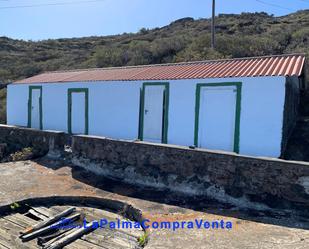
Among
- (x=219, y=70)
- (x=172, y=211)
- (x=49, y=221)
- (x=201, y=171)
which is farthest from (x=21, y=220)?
(x=219, y=70)

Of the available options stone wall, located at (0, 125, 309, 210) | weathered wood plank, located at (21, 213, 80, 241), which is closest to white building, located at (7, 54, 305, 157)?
stone wall, located at (0, 125, 309, 210)

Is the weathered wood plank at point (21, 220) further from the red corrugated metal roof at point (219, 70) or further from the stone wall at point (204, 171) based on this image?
the red corrugated metal roof at point (219, 70)

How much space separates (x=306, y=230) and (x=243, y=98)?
464cm

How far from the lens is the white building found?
9.47 m

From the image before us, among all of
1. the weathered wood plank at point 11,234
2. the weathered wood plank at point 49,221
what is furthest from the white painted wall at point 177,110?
the weathered wood plank at point 11,234

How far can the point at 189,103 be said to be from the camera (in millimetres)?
10898

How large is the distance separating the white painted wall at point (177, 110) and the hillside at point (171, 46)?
6.89 metres

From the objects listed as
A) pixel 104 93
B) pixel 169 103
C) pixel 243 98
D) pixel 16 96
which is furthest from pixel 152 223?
pixel 16 96

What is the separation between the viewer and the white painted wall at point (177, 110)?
9.33m

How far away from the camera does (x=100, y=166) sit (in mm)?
10062

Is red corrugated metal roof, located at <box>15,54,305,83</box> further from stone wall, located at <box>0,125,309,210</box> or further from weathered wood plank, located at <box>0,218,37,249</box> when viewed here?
weathered wood plank, located at <box>0,218,37,249</box>

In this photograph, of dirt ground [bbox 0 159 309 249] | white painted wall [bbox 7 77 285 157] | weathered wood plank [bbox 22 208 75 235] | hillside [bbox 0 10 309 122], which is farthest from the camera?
hillside [bbox 0 10 309 122]

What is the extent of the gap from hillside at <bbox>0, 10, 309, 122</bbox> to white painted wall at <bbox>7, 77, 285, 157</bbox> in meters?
6.89

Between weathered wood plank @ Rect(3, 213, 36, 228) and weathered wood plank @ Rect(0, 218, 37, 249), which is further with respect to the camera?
weathered wood plank @ Rect(3, 213, 36, 228)
